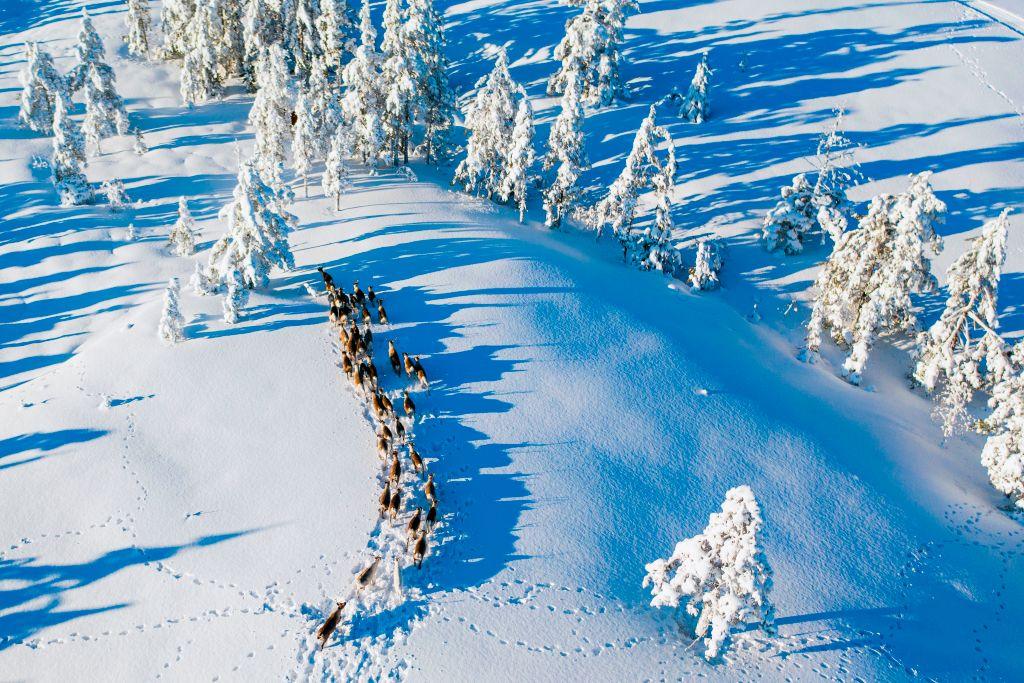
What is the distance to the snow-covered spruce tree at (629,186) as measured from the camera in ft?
108

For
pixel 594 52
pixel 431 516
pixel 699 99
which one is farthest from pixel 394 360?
pixel 699 99

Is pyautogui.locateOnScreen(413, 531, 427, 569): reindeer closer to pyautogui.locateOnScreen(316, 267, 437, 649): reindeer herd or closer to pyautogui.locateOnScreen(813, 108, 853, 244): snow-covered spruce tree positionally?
pyautogui.locateOnScreen(316, 267, 437, 649): reindeer herd

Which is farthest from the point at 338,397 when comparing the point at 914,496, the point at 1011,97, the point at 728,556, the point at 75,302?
the point at 1011,97

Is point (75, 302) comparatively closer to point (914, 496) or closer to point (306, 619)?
point (306, 619)

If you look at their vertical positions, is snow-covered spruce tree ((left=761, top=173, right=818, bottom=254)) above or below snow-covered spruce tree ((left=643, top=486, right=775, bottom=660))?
above

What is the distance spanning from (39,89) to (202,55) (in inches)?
412

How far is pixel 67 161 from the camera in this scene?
33812mm

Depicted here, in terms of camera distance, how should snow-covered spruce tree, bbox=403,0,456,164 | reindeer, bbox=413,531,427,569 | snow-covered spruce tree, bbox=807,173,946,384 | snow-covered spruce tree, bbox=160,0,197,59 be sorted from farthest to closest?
snow-covered spruce tree, bbox=160,0,197,59, snow-covered spruce tree, bbox=403,0,456,164, snow-covered spruce tree, bbox=807,173,946,384, reindeer, bbox=413,531,427,569

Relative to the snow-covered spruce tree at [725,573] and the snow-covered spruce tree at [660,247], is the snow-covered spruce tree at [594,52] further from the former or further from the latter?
the snow-covered spruce tree at [725,573]

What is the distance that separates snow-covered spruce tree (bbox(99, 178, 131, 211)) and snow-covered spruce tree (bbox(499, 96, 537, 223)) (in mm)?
20542

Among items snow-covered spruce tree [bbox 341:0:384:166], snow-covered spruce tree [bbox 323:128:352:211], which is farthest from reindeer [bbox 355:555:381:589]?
snow-covered spruce tree [bbox 341:0:384:166]

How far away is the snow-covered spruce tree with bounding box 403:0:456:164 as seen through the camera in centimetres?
3719

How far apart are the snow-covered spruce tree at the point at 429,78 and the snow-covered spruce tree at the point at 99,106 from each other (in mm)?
19057

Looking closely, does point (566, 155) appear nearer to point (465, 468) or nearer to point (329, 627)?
point (465, 468)
